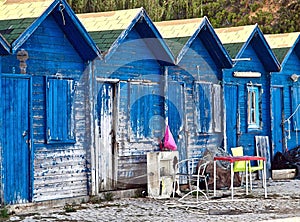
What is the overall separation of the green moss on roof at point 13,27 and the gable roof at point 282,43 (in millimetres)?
10523

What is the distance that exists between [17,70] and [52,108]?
1128 mm

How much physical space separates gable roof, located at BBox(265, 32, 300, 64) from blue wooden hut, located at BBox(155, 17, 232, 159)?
340 cm

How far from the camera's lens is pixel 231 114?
21.6 m

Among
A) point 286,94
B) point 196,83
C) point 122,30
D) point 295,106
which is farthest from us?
point 295,106

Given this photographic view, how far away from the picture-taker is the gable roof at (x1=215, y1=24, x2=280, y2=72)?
21.8 metres

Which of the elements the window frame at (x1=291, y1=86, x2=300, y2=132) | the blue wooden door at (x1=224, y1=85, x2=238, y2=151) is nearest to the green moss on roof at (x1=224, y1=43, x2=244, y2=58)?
the blue wooden door at (x1=224, y1=85, x2=238, y2=151)

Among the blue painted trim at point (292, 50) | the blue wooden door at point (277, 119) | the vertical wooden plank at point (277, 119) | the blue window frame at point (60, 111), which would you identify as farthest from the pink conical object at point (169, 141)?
the blue painted trim at point (292, 50)

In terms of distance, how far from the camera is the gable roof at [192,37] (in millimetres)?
19141

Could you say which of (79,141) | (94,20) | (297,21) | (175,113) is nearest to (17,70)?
(79,141)

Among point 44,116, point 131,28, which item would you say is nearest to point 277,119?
point 131,28

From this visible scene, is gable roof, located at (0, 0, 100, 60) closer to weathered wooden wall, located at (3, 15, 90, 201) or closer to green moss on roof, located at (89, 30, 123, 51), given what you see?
weathered wooden wall, located at (3, 15, 90, 201)

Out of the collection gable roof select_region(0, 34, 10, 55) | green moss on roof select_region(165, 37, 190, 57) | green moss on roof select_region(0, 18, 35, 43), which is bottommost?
gable roof select_region(0, 34, 10, 55)

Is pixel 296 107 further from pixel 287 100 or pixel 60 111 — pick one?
pixel 60 111

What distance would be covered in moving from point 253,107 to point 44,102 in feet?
29.0
